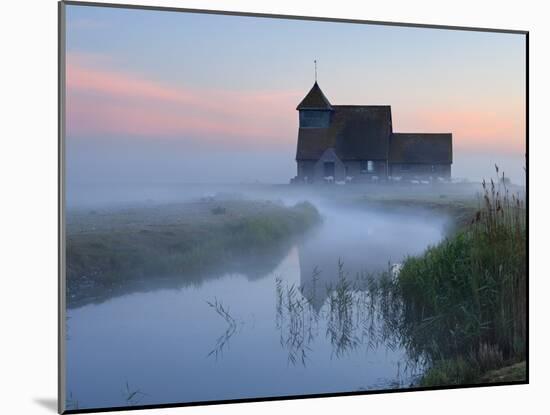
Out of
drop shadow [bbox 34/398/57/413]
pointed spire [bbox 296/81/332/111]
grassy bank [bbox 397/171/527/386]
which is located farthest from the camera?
grassy bank [bbox 397/171/527/386]

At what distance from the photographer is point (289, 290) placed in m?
7.02

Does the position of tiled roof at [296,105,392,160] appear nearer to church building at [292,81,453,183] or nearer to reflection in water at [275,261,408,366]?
church building at [292,81,453,183]

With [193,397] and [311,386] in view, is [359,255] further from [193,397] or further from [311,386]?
[193,397]

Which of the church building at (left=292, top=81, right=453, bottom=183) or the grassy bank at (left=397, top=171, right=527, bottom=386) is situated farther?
the grassy bank at (left=397, top=171, right=527, bottom=386)

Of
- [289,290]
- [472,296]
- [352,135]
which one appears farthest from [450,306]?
[352,135]

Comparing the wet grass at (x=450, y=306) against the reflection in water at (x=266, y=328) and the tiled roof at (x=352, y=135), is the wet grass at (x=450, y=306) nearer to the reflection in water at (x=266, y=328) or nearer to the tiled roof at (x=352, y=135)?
the reflection in water at (x=266, y=328)

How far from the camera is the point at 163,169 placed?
675 cm

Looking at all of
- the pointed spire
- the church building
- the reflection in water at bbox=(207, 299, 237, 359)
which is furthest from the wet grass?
the pointed spire

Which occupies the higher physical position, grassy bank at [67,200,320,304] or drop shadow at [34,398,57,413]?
grassy bank at [67,200,320,304]

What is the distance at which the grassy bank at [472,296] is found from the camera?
23.9 feet

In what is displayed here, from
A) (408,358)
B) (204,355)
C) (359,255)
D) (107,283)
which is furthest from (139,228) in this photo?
(408,358)

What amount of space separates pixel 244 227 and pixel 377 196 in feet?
3.72

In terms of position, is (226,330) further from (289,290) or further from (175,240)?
(175,240)

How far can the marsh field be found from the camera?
660cm
